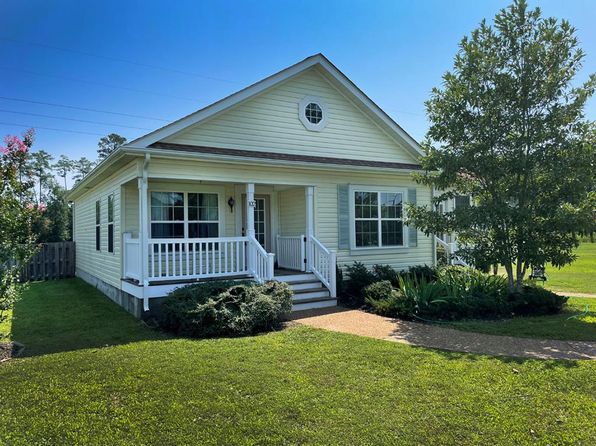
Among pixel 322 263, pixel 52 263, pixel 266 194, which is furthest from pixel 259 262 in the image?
pixel 52 263

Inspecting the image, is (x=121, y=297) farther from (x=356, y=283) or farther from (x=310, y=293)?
(x=356, y=283)

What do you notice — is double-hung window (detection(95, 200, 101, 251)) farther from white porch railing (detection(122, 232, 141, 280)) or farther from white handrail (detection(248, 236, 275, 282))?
white handrail (detection(248, 236, 275, 282))

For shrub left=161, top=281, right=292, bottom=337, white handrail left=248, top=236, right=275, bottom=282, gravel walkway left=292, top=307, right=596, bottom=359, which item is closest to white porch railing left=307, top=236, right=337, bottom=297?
gravel walkway left=292, top=307, right=596, bottom=359

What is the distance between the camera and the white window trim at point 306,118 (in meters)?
11.9

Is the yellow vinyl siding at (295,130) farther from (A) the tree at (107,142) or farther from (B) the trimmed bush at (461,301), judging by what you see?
(A) the tree at (107,142)

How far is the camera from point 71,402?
4273 mm

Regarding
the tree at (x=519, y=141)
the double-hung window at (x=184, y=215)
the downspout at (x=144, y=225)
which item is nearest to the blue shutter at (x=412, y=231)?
the tree at (x=519, y=141)

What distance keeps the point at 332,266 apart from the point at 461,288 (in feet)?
9.79

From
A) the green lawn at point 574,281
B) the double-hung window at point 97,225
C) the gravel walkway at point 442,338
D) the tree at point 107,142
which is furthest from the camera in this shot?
the tree at point 107,142

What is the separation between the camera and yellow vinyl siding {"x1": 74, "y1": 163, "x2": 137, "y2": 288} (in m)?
10.4

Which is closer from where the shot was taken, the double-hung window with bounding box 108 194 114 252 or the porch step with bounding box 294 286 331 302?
the porch step with bounding box 294 286 331 302

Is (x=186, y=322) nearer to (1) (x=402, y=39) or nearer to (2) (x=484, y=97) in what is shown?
(2) (x=484, y=97)

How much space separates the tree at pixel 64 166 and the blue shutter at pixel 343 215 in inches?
2259

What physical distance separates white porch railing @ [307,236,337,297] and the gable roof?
13.5 feet
